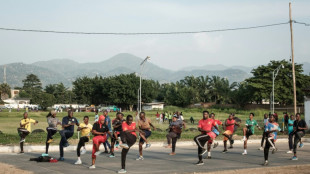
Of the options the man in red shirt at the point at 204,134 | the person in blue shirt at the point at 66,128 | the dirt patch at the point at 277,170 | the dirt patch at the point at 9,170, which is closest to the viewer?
the dirt patch at the point at 9,170

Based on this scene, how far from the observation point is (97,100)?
414 ft

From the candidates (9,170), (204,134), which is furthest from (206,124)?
(9,170)

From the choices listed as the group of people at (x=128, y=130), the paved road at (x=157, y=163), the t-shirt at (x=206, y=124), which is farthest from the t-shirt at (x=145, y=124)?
the t-shirt at (x=206, y=124)

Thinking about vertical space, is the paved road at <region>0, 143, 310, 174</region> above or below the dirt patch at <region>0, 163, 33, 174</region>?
below

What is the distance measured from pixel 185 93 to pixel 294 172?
329 feet

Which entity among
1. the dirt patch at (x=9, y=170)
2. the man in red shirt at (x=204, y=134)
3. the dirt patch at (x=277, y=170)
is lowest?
the dirt patch at (x=277, y=170)

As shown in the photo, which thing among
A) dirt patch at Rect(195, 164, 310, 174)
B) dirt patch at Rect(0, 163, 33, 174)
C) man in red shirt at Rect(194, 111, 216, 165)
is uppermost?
man in red shirt at Rect(194, 111, 216, 165)

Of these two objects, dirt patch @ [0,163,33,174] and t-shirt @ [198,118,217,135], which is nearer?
dirt patch @ [0,163,33,174]

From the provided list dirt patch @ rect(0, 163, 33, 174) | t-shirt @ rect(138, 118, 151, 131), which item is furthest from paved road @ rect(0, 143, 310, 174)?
t-shirt @ rect(138, 118, 151, 131)

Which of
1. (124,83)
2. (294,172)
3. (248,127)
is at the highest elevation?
(124,83)

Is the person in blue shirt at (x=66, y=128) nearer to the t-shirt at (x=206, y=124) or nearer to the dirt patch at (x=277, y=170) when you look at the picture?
the t-shirt at (x=206, y=124)

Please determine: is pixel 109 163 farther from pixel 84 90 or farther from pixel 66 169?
A: pixel 84 90

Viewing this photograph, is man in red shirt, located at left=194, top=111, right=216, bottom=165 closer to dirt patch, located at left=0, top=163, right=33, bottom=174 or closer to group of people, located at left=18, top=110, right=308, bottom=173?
group of people, located at left=18, top=110, right=308, bottom=173

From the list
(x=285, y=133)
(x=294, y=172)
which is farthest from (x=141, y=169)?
(x=285, y=133)
